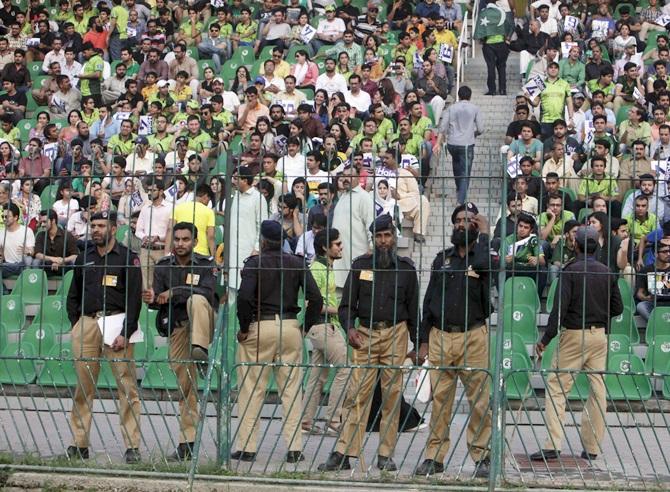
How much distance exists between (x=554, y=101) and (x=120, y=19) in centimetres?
859

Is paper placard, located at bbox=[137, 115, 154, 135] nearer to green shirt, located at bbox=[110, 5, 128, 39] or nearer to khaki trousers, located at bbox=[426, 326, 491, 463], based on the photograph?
green shirt, located at bbox=[110, 5, 128, 39]

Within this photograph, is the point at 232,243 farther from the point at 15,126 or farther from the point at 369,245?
the point at 15,126

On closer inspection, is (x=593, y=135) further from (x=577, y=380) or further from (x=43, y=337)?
(x=43, y=337)

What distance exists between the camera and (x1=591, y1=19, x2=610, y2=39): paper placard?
21.9 metres

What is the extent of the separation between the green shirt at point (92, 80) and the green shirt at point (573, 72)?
749 cm

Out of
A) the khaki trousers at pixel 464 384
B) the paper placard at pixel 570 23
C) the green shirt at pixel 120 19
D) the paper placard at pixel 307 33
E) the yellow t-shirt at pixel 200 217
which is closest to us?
the khaki trousers at pixel 464 384

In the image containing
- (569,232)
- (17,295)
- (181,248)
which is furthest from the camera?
(17,295)

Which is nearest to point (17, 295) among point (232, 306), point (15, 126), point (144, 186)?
point (144, 186)

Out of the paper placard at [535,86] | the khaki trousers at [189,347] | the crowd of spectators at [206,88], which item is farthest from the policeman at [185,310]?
the paper placard at [535,86]

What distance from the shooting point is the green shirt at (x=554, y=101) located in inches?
755

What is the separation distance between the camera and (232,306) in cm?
1068

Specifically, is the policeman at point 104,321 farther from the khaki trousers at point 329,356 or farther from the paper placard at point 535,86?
the paper placard at point 535,86

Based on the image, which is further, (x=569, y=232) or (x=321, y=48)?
(x=321, y=48)

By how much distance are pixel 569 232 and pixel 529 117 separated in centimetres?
765
